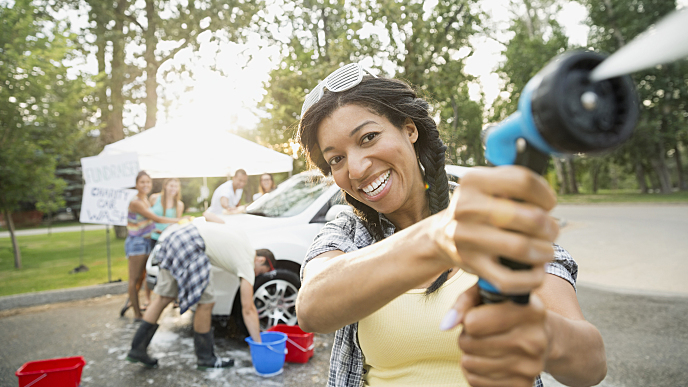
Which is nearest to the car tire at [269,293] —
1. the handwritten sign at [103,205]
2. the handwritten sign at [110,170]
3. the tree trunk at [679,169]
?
the handwritten sign at [103,205]

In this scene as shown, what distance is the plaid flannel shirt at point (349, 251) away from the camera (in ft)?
4.45

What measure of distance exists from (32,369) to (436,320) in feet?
11.6

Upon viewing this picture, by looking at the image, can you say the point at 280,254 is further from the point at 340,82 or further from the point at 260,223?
the point at 340,82

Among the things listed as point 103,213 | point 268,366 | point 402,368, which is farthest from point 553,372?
point 103,213

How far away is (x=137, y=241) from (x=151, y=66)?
1040 centimetres

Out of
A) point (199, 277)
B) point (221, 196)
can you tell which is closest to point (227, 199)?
point (221, 196)

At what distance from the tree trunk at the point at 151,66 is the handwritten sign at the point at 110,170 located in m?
8.28

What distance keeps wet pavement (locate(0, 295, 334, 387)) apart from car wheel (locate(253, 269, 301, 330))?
1.44 feet

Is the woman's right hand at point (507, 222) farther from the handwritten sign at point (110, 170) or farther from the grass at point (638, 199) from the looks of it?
the grass at point (638, 199)

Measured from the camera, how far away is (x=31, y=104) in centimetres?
927

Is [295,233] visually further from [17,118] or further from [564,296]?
[17,118]

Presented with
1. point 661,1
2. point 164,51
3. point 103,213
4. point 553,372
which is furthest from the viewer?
point 661,1

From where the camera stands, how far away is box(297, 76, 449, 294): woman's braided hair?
1539 millimetres

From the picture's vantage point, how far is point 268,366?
4207 millimetres
